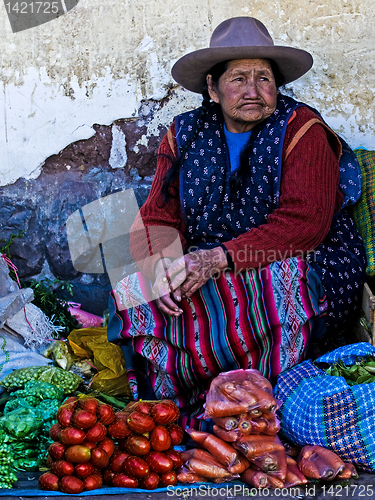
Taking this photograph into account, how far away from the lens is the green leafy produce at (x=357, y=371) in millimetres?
2188

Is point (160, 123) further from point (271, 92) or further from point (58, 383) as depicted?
point (58, 383)

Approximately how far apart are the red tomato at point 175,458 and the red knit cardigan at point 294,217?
83 centimetres

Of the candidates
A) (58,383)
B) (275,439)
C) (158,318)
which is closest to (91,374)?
(58,383)

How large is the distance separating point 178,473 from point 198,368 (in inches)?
20.2

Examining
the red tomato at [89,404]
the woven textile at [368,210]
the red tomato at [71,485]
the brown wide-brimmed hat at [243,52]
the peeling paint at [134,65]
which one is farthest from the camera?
the peeling paint at [134,65]

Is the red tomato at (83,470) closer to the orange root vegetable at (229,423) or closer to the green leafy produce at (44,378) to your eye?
the orange root vegetable at (229,423)

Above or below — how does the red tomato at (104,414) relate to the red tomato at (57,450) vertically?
above

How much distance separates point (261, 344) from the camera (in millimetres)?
2416

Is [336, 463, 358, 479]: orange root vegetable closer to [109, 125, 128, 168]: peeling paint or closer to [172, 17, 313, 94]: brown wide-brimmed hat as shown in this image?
[172, 17, 313, 94]: brown wide-brimmed hat

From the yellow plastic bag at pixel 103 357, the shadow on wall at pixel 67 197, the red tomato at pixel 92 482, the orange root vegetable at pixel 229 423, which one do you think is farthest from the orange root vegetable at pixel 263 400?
the shadow on wall at pixel 67 197

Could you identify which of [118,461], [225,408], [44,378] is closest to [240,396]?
[225,408]

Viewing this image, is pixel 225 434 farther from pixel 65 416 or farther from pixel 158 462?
pixel 65 416

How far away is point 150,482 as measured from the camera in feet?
6.28

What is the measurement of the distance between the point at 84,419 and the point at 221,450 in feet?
1.74
